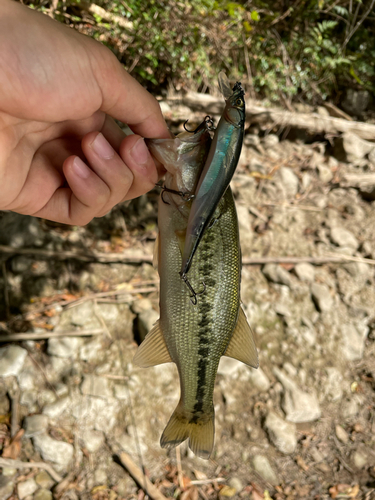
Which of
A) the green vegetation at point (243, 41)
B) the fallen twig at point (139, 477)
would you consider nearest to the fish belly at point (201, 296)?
the fallen twig at point (139, 477)

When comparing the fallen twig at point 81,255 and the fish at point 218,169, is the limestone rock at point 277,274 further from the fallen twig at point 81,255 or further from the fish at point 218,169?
the fish at point 218,169

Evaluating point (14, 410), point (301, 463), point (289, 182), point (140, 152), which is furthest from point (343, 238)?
point (14, 410)

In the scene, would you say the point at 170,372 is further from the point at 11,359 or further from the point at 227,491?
the point at 11,359

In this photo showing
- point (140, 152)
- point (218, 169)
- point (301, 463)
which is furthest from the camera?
point (301, 463)

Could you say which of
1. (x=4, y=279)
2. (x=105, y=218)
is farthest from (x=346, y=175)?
(x=4, y=279)

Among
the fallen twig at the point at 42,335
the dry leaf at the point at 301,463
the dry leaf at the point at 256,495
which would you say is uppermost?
the fallen twig at the point at 42,335

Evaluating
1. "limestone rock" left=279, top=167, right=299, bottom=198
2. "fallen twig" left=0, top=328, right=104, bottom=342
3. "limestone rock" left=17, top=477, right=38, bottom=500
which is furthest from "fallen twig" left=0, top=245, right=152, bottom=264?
"limestone rock" left=279, top=167, right=299, bottom=198
